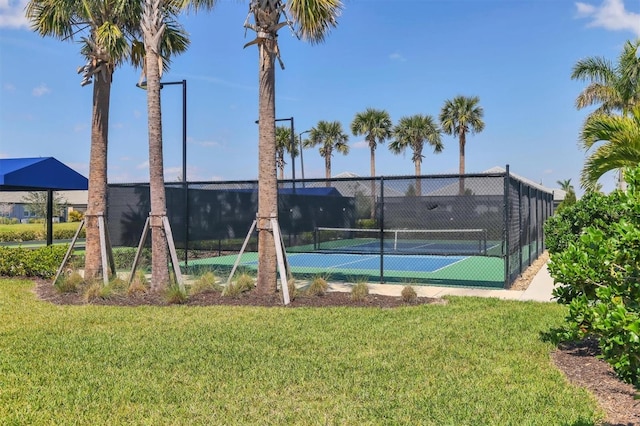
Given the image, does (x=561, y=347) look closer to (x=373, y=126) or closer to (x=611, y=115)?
(x=611, y=115)

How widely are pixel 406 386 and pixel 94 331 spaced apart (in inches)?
169

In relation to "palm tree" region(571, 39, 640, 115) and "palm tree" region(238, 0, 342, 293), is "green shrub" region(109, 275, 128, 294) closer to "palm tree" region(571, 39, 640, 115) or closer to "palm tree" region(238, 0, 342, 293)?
"palm tree" region(238, 0, 342, 293)

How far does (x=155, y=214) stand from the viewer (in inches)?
392

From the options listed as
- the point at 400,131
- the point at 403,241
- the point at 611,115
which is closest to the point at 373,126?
the point at 400,131

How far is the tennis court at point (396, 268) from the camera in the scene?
497 inches

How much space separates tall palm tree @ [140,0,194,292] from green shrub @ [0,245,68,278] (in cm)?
375

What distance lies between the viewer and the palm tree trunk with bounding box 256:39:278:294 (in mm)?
9688

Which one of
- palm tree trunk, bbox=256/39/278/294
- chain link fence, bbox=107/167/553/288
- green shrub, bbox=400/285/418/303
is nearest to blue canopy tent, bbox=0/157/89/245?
chain link fence, bbox=107/167/553/288

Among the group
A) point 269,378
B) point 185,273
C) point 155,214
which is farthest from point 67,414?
point 185,273

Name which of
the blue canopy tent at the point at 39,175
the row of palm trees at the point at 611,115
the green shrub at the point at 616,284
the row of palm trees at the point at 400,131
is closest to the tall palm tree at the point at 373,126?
the row of palm trees at the point at 400,131

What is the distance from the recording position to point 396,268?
1620cm

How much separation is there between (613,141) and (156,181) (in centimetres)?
784

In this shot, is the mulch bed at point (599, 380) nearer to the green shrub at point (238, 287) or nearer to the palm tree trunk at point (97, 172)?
the green shrub at point (238, 287)

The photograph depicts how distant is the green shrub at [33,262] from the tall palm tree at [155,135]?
12.3 ft
